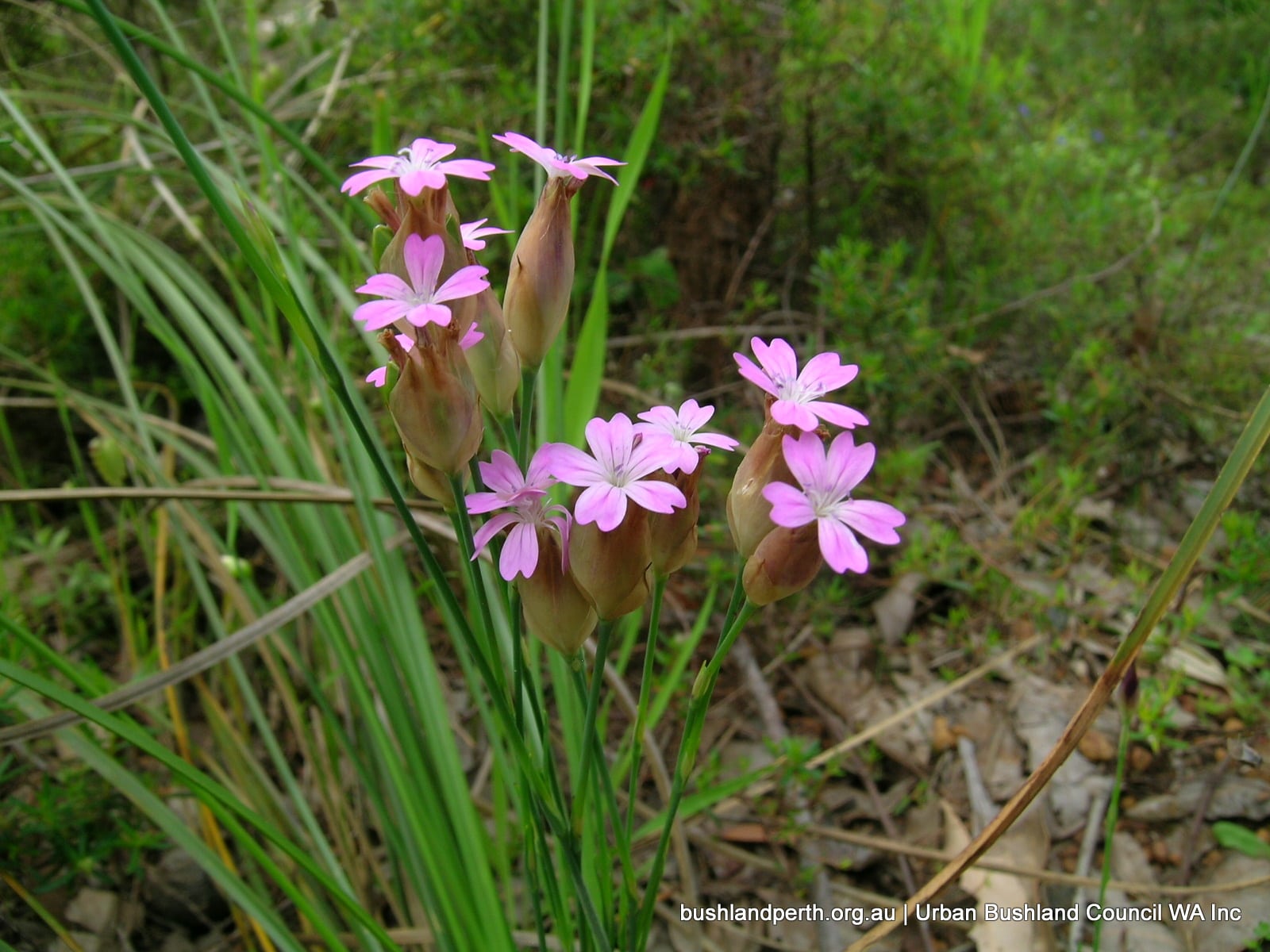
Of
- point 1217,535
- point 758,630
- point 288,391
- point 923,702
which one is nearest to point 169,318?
point 288,391

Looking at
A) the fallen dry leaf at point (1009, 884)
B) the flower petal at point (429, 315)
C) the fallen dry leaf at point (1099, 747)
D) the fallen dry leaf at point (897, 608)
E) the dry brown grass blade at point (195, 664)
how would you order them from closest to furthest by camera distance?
1. the flower petal at point (429, 315)
2. the dry brown grass blade at point (195, 664)
3. the fallen dry leaf at point (1009, 884)
4. the fallen dry leaf at point (1099, 747)
5. the fallen dry leaf at point (897, 608)

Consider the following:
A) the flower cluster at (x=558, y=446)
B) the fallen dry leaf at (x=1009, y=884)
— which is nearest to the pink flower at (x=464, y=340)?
the flower cluster at (x=558, y=446)

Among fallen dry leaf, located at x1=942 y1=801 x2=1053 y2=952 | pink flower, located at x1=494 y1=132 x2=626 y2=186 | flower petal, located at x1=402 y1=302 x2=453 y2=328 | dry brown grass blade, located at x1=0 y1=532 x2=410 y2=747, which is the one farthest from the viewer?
fallen dry leaf, located at x1=942 y1=801 x2=1053 y2=952

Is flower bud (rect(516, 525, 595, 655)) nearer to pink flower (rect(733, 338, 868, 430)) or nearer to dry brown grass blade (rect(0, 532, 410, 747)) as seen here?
pink flower (rect(733, 338, 868, 430))

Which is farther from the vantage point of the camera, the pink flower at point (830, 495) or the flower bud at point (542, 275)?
the flower bud at point (542, 275)

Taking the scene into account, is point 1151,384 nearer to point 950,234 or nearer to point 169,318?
point 950,234

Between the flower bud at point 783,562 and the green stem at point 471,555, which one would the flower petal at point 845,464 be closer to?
the flower bud at point 783,562

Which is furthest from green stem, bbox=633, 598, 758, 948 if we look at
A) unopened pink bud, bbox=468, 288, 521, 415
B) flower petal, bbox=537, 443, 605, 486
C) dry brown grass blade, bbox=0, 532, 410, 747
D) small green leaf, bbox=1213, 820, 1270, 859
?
small green leaf, bbox=1213, 820, 1270, 859
